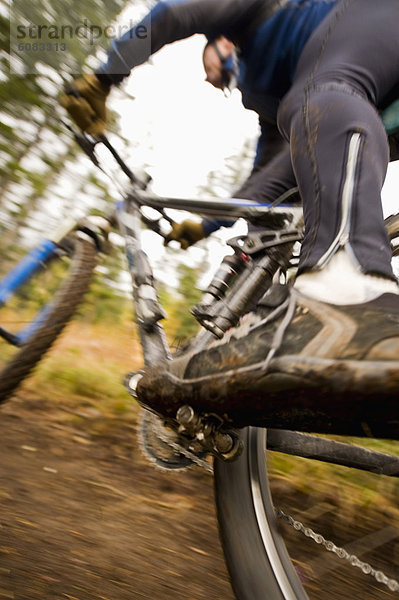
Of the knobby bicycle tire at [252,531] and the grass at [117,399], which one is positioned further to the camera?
the grass at [117,399]

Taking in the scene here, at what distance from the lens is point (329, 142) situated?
851 mm

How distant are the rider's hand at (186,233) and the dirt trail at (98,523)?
1.13 metres

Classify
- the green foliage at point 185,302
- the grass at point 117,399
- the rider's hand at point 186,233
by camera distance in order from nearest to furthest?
the grass at point 117,399 < the rider's hand at point 186,233 < the green foliage at point 185,302

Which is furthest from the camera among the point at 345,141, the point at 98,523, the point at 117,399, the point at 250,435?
the point at 117,399

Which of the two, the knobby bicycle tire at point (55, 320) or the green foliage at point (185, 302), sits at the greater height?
the green foliage at point (185, 302)

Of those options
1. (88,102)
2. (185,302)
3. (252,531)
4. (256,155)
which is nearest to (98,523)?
(252,531)

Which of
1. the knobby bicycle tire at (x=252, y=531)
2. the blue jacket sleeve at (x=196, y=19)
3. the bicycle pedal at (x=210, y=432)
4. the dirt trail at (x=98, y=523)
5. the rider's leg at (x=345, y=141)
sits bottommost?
the dirt trail at (x=98, y=523)

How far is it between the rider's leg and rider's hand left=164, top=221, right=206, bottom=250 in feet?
3.54

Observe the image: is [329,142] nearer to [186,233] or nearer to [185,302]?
[186,233]

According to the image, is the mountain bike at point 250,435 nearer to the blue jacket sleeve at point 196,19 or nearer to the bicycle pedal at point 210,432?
the bicycle pedal at point 210,432

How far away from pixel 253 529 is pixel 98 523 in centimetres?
76

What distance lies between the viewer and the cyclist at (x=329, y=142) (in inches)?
27.3

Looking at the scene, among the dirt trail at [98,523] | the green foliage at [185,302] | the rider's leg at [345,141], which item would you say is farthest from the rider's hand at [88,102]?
the green foliage at [185,302]

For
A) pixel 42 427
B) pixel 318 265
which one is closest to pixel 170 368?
pixel 318 265
